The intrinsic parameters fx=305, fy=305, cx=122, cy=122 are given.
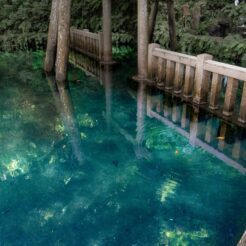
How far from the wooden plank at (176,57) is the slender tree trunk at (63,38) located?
2928 mm

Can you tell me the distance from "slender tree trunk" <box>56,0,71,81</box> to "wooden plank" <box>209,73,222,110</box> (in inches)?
200

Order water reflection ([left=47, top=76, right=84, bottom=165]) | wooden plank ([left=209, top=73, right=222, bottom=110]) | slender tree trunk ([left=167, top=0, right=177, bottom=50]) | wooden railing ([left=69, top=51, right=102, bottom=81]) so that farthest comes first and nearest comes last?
slender tree trunk ([left=167, top=0, right=177, bottom=50]) < wooden railing ([left=69, top=51, right=102, bottom=81]) < wooden plank ([left=209, top=73, right=222, bottom=110]) < water reflection ([left=47, top=76, right=84, bottom=165])

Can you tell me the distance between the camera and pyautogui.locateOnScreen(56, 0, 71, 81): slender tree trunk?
946cm

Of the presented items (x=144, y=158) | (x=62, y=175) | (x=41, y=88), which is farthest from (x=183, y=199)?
(x=41, y=88)

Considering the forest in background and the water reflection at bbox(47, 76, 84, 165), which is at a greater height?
the forest in background

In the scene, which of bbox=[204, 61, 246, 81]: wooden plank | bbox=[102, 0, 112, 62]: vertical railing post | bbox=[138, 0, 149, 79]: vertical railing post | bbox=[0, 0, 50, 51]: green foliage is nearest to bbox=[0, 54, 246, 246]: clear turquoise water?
bbox=[204, 61, 246, 81]: wooden plank

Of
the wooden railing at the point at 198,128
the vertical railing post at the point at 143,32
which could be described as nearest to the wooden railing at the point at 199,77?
the vertical railing post at the point at 143,32

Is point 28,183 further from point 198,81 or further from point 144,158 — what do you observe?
point 198,81

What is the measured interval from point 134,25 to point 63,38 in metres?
7.86

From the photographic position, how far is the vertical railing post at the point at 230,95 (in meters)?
6.76

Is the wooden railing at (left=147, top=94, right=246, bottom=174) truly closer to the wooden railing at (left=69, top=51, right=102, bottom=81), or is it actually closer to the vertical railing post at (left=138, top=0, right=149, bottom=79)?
the vertical railing post at (left=138, top=0, right=149, bottom=79)

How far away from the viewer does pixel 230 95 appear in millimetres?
6906

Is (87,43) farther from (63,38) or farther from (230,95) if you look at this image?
(230,95)

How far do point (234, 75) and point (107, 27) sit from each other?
21.5 ft
